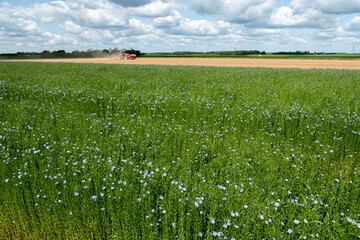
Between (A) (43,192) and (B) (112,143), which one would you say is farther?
(B) (112,143)

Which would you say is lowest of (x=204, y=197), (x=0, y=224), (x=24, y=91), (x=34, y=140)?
(x=0, y=224)

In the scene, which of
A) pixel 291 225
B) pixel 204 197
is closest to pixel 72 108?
pixel 204 197

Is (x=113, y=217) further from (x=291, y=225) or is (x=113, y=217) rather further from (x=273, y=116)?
(x=273, y=116)

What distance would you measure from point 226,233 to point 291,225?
1028mm

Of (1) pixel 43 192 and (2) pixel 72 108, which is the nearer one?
(1) pixel 43 192

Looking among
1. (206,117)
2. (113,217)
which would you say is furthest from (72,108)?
(113,217)

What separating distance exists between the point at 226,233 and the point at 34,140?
5579mm

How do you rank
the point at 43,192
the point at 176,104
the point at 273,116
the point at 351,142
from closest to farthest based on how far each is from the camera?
the point at 43,192, the point at 351,142, the point at 273,116, the point at 176,104

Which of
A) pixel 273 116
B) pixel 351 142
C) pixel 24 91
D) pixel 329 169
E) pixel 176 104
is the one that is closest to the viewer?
pixel 329 169

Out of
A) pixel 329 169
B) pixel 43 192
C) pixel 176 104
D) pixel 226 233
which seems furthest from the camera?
pixel 176 104

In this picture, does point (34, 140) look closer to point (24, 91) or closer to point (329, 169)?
point (329, 169)

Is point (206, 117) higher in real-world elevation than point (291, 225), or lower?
higher

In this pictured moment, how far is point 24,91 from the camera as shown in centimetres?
1368

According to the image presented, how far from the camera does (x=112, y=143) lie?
6055 mm
